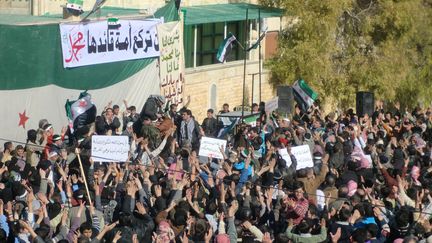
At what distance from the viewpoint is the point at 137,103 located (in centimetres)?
2636

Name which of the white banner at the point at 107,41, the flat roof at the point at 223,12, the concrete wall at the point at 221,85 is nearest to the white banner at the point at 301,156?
the white banner at the point at 107,41

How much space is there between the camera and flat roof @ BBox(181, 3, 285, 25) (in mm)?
30078

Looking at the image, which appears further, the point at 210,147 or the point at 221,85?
the point at 221,85

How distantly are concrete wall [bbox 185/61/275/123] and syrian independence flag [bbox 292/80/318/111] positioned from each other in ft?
10.7

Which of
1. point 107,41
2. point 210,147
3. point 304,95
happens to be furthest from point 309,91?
point 210,147

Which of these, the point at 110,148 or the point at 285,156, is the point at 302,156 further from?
the point at 110,148

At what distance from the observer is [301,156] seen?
20.1 m

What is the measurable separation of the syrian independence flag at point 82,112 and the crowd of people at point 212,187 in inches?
19.2

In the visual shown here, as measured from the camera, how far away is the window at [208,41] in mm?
31317

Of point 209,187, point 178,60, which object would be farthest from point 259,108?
point 209,187

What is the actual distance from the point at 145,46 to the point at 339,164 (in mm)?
6936

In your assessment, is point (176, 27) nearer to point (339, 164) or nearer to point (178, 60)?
point (178, 60)

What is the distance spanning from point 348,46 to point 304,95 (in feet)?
18.1

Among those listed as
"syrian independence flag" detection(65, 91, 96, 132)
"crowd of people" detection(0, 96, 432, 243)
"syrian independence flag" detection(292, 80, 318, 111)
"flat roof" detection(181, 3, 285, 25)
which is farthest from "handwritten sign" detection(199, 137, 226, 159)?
"flat roof" detection(181, 3, 285, 25)
